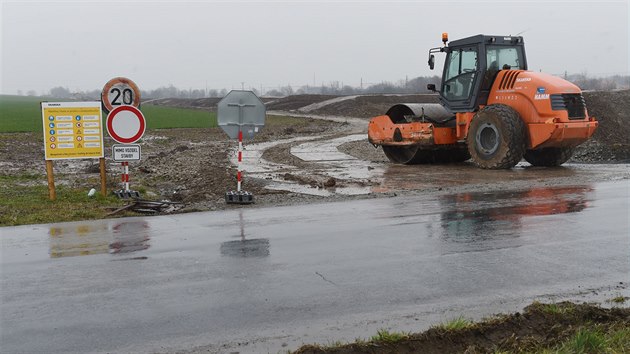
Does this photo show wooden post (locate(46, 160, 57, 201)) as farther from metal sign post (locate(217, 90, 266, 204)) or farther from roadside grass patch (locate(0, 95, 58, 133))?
roadside grass patch (locate(0, 95, 58, 133))

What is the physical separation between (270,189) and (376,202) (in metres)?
2.92

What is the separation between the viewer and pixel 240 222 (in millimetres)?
9898

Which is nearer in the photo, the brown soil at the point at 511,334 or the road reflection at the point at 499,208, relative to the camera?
the brown soil at the point at 511,334

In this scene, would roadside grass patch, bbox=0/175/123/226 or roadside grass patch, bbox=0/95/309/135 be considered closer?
roadside grass patch, bbox=0/175/123/226

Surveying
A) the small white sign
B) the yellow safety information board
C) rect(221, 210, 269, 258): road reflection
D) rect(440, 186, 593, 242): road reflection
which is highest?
the yellow safety information board

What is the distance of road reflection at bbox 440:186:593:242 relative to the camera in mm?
8828

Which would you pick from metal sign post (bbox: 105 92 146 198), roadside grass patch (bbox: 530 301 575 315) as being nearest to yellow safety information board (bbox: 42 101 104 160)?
metal sign post (bbox: 105 92 146 198)

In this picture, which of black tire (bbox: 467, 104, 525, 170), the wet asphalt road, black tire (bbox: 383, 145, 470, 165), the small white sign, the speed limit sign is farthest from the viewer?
black tire (bbox: 383, 145, 470, 165)

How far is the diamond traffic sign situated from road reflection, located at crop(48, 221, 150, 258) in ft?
11.0

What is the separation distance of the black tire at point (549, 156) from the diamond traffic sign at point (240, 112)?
9.40 m

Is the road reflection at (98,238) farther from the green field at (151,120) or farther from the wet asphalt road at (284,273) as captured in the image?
the green field at (151,120)

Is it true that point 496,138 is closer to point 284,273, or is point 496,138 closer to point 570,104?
point 570,104

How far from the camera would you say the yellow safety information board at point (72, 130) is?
1249cm

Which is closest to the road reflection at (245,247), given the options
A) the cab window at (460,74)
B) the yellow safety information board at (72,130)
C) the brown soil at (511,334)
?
the brown soil at (511,334)
